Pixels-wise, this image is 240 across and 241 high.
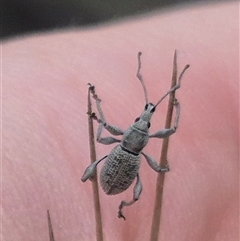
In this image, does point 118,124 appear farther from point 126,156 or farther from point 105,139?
point 126,156

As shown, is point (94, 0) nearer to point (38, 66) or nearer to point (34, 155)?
point (38, 66)

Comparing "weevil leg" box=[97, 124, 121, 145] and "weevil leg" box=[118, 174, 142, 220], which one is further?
"weevil leg" box=[97, 124, 121, 145]

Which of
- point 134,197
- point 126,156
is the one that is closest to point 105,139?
point 126,156

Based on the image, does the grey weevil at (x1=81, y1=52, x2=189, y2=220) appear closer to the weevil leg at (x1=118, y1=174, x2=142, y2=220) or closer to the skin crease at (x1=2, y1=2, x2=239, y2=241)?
the weevil leg at (x1=118, y1=174, x2=142, y2=220)

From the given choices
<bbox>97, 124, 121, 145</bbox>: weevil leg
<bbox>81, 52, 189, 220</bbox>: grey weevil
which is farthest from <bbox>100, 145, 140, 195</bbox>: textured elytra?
<bbox>97, 124, 121, 145</bbox>: weevil leg

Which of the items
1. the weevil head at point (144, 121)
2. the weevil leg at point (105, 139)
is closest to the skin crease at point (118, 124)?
the weevil leg at point (105, 139)

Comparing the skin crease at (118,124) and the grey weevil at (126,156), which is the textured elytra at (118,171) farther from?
the skin crease at (118,124)
